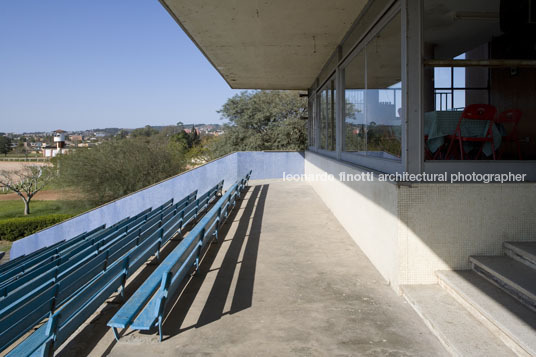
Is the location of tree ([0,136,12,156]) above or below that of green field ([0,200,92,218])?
above

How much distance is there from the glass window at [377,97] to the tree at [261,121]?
1815cm

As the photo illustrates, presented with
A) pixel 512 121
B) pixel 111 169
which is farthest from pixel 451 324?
pixel 111 169

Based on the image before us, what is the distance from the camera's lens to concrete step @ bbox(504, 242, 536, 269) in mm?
2925

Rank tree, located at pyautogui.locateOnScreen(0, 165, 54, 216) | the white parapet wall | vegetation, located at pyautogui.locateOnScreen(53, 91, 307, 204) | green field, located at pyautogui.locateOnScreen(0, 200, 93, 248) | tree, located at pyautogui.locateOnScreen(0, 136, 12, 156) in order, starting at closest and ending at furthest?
1. the white parapet wall
2. vegetation, located at pyautogui.locateOnScreen(53, 91, 307, 204)
3. green field, located at pyautogui.locateOnScreen(0, 200, 93, 248)
4. tree, located at pyautogui.locateOnScreen(0, 165, 54, 216)
5. tree, located at pyautogui.locateOnScreen(0, 136, 12, 156)

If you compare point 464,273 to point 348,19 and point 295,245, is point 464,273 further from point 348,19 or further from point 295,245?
point 348,19

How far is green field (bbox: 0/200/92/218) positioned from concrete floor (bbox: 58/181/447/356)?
26.9 meters

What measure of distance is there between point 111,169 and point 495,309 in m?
27.7

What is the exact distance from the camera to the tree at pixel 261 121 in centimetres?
2512

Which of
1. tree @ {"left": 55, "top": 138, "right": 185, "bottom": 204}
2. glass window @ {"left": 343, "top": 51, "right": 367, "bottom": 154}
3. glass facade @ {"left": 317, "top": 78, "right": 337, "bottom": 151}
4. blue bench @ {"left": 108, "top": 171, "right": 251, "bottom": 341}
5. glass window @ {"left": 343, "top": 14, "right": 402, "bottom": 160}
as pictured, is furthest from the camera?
tree @ {"left": 55, "top": 138, "right": 185, "bottom": 204}

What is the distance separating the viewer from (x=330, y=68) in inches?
348

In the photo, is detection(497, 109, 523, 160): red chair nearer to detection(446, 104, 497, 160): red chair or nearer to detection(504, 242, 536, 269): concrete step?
detection(446, 104, 497, 160): red chair

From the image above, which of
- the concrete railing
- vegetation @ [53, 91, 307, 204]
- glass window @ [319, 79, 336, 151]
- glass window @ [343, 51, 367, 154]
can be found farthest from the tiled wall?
vegetation @ [53, 91, 307, 204]

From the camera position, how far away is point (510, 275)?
2832 millimetres

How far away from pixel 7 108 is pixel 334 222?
408 feet
